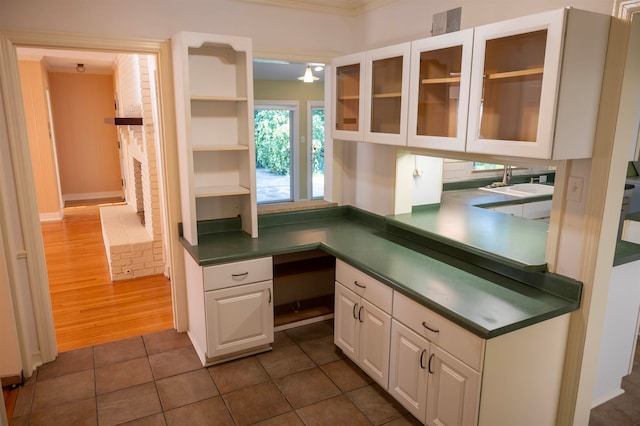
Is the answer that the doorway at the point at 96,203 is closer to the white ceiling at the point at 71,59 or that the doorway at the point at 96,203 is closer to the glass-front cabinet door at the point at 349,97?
the white ceiling at the point at 71,59

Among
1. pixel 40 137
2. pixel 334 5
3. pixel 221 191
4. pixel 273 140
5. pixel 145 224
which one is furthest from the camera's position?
pixel 273 140

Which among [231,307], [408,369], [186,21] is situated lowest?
[408,369]

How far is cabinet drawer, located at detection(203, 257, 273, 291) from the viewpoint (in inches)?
109

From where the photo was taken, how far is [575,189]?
2014 mm

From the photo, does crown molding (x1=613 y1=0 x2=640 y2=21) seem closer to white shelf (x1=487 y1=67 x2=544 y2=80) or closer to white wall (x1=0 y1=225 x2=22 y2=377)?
white shelf (x1=487 y1=67 x2=544 y2=80)

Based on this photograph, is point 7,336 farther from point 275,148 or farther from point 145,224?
point 275,148

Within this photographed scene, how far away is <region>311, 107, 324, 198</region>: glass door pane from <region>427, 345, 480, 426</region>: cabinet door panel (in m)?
6.05

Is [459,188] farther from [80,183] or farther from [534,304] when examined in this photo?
[80,183]

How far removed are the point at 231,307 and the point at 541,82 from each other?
2176 mm

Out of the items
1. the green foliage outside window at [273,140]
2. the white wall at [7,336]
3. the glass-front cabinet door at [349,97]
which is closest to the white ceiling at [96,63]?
the green foliage outside window at [273,140]

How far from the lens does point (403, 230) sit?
3094 mm

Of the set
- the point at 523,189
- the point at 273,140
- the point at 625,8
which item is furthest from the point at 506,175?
the point at 273,140

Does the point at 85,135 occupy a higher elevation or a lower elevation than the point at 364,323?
higher

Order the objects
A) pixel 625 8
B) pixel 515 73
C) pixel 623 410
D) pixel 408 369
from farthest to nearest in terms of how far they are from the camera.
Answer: pixel 623 410, pixel 408 369, pixel 515 73, pixel 625 8
